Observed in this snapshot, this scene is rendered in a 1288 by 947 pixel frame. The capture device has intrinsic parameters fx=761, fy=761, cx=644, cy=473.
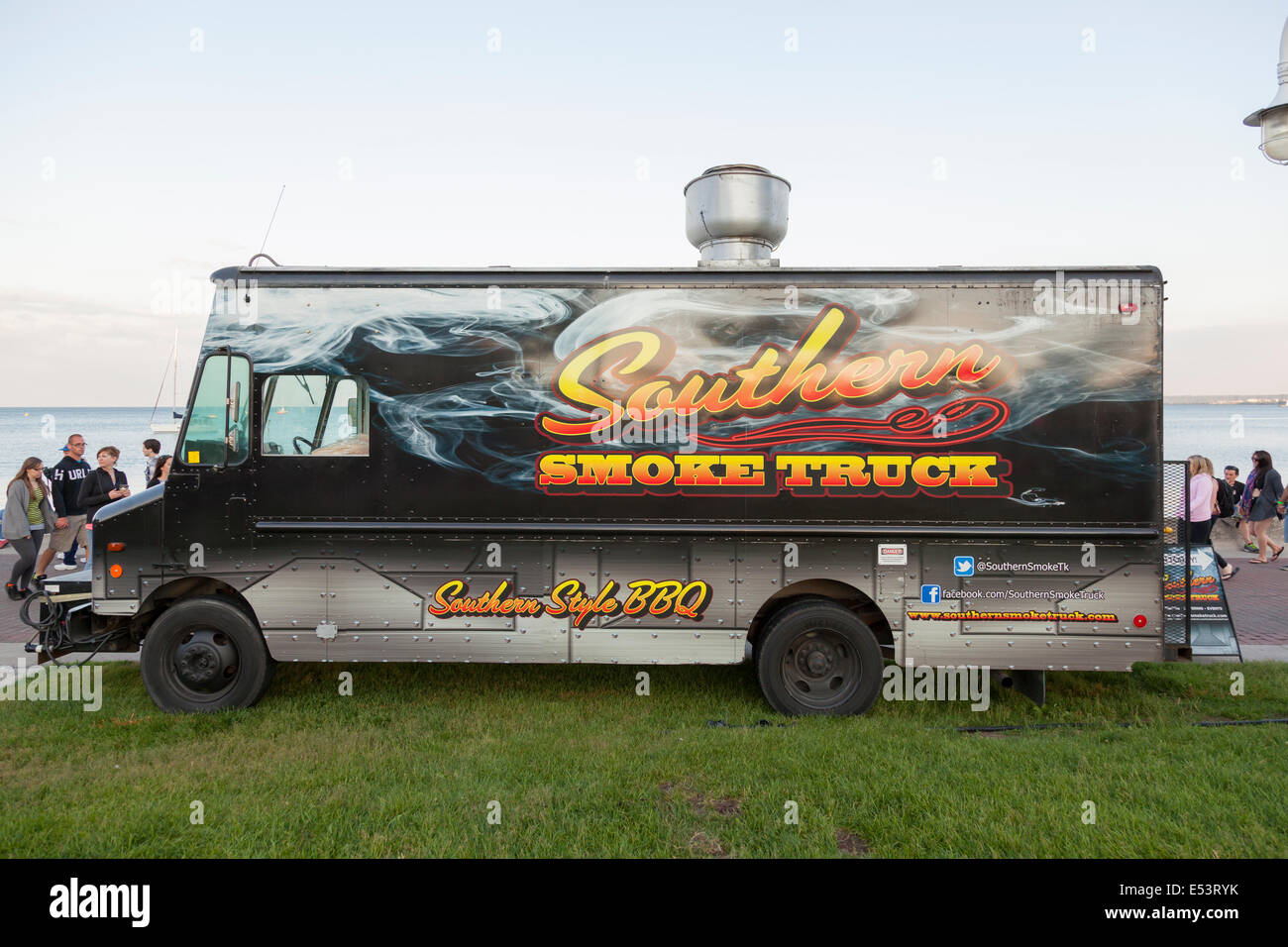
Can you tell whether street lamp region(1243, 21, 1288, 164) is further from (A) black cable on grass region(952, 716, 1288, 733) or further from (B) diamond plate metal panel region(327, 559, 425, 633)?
(B) diamond plate metal panel region(327, 559, 425, 633)

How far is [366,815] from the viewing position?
412 cm

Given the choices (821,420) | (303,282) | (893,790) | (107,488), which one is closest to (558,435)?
(821,420)

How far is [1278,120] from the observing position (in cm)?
655

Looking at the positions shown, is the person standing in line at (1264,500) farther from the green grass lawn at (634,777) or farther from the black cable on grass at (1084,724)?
the black cable on grass at (1084,724)

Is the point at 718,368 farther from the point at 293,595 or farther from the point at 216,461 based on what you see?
the point at 216,461

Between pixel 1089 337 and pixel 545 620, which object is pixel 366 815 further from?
pixel 1089 337

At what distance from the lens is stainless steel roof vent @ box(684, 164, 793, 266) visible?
680 cm

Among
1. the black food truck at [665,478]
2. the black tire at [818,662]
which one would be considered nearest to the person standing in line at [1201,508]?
the black food truck at [665,478]

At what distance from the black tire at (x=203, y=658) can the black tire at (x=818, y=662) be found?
389 cm

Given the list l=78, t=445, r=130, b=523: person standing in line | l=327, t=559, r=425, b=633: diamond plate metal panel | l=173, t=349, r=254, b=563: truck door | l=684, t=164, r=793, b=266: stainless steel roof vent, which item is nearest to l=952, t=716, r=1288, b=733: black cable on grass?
l=327, t=559, r=425, b=633: diamond plate metal panel

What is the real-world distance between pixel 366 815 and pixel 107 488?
8.54m

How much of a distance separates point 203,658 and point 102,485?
5.96m

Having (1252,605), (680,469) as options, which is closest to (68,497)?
(680,469)
